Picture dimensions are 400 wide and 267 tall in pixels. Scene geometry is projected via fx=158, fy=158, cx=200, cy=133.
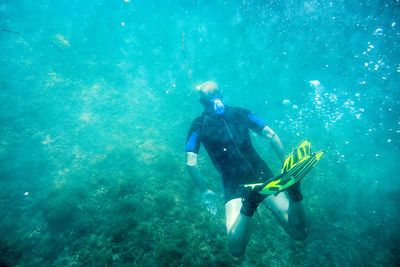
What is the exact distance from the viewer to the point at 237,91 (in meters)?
15.2

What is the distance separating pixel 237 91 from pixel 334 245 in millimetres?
12957

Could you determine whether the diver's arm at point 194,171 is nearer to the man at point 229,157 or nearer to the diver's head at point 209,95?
the man at point 229,157

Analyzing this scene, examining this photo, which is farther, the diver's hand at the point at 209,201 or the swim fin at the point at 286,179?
the diver's hand at the point at 209,201

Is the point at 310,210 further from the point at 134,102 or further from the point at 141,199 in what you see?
the point at 134,102

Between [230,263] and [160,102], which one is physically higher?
[160,102]

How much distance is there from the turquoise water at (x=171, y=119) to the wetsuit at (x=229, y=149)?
200 centimetres

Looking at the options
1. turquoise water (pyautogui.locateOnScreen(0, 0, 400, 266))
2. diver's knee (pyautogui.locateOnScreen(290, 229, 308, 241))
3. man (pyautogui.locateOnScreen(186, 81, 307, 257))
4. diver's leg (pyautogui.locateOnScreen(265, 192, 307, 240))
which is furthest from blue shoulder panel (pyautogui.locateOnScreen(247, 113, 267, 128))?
turquoise water (pyautogui.locateOnScreen(0, 0, 400, 266))

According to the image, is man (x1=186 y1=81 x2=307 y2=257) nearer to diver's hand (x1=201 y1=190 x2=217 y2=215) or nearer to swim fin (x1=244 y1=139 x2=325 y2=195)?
diver's hand (x1=201 y1=190 x2=217 y2=215)

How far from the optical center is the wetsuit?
9.62 ft

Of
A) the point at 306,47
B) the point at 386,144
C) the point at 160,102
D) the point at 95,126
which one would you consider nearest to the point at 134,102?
the point at 160,102

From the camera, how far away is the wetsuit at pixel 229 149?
2.93m

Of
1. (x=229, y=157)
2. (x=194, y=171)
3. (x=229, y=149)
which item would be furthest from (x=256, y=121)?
(x=194, y=171)

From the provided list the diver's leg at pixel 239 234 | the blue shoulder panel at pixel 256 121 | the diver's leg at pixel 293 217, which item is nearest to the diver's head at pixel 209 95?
the blue shoulder panel at pixel 256 121

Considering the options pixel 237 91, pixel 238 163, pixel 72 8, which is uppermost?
pixel 72 8
